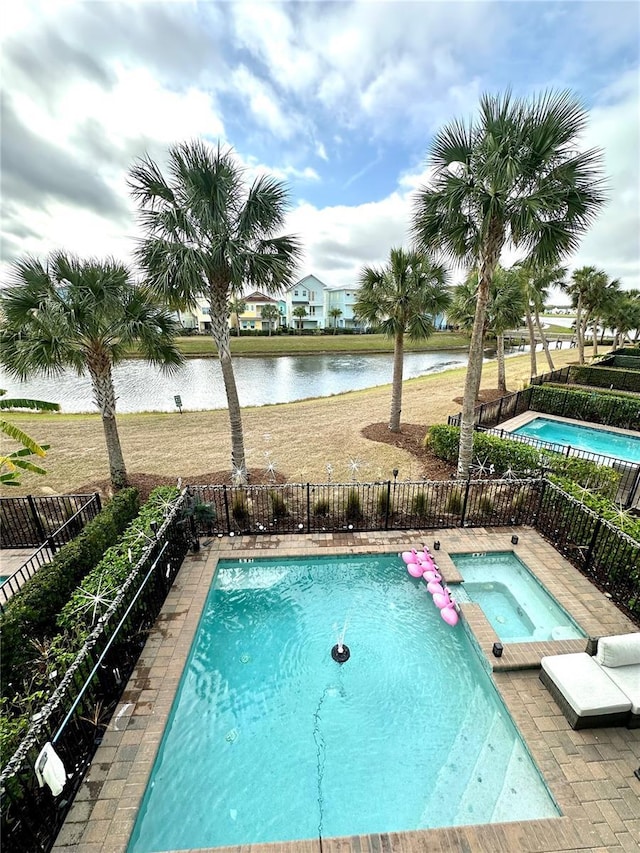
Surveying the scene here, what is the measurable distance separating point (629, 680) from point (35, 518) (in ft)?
34.3

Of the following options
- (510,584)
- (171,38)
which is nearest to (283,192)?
(171,38)

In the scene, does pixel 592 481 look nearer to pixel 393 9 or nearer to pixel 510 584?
pixel 510 584

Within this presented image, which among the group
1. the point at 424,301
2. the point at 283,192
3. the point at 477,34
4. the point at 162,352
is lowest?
the point at 162,352

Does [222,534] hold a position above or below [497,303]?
below

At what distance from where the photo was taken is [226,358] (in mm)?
8766

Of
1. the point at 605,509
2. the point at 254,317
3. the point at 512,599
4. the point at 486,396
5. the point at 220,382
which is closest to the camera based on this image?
the point at 512,599

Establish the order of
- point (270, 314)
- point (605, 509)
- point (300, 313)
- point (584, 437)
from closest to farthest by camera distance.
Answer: point (605, 509) < point (584, 437) < point (270, 314) < point (300, 313)

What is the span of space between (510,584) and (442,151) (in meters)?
8.58

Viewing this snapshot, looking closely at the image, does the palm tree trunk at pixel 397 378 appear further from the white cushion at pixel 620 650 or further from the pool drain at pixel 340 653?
the white cushion at pixel 620 650

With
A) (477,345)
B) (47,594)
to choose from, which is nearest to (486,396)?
(477,345)

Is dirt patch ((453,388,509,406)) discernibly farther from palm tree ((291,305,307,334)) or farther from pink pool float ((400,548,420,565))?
palm tree ((291,305,307,334))

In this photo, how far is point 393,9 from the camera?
21.6ft

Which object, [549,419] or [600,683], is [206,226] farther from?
[549,419]

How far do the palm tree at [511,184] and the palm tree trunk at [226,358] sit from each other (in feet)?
16.1
